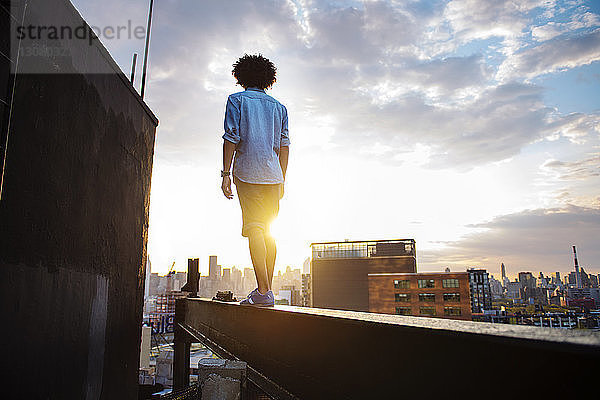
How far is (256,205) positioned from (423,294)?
52238mm

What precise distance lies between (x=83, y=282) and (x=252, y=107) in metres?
2.03

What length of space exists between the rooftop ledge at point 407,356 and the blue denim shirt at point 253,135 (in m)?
1.22

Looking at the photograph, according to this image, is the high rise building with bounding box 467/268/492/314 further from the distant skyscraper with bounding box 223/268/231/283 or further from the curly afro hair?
the curly afro hair

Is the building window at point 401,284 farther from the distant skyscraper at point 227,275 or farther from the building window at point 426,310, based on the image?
A: the distant skyscraper at point 227,275

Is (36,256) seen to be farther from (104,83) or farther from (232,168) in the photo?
(232,168)

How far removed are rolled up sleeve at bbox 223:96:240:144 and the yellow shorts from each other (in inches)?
14.6

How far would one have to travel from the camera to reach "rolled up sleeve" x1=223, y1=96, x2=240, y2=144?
336cm

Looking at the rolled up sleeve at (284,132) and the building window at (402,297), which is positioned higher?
the rolled up sleeve at (284,132)

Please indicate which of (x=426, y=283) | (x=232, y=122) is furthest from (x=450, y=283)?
(x=232, y=122)

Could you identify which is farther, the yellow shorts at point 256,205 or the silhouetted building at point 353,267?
the silhouetted building at point 353,267

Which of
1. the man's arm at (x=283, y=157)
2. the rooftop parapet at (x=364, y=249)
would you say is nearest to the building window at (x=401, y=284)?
the rooftop parapet at (x=364, y=249)

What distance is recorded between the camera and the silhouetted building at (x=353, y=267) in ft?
200

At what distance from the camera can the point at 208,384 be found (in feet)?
10.9

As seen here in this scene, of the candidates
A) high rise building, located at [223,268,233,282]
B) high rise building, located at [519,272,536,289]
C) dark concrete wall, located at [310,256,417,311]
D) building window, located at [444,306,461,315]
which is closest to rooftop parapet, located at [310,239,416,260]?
dark concrete wall, located at [310,256,417,311]
